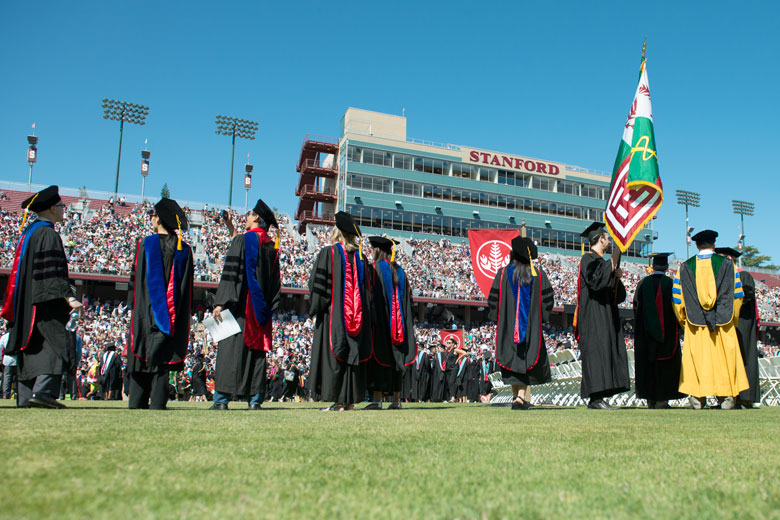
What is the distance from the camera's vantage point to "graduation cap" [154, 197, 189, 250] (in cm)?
748

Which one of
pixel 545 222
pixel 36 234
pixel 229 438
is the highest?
pixel 545 222

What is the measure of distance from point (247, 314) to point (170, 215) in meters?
1.51

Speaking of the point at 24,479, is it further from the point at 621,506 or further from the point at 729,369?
the point at 729,369

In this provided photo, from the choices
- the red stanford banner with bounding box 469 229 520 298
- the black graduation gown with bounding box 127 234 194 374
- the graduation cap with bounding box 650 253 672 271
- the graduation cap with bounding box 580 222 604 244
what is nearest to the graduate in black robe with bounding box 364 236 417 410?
the black graduation gown with bounding box 127 234 194 374

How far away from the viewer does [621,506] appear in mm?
2062

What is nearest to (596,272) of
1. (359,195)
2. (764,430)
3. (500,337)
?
(500,337)

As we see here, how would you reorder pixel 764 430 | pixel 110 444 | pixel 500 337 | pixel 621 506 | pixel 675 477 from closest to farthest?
pixel 621 506 → pixel 675 477 → pixel 110 444 → pixel 764 430 → pixel 500 337

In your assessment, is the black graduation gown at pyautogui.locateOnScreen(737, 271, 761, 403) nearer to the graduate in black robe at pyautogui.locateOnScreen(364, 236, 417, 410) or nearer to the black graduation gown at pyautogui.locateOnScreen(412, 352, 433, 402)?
the graduate in black robe at pyautogui.locateOnScreen(364, 236, 417, 410)

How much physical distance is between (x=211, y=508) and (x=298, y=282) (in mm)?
43572

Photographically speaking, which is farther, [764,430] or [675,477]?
[764,430]

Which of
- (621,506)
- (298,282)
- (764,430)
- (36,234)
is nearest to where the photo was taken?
(621,506)

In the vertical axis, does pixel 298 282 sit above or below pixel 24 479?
above

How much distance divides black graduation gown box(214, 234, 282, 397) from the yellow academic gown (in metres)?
5.64

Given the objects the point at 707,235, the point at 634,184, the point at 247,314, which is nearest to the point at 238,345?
the point at 247,314
